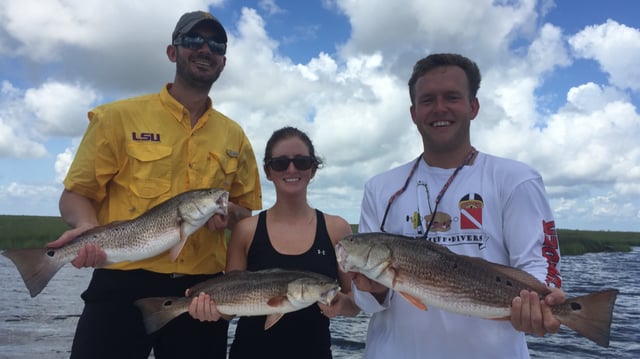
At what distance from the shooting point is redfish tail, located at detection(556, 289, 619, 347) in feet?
11.3

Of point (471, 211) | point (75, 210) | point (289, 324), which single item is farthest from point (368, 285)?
point (75, 210)

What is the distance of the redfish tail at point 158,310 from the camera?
4.93 meters

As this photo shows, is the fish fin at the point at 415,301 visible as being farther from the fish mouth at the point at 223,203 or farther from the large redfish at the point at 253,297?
the fish mouth at the point at 223,203

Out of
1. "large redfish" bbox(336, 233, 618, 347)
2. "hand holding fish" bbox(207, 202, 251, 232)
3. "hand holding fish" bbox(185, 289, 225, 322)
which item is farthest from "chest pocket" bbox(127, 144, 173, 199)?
"large redfish" bbox(336, 233, 618, 347)

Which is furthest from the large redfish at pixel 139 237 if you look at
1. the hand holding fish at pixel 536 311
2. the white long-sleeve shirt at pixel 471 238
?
the hand holding fish at pixel 536 311

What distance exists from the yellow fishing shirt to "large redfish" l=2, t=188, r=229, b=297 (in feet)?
0.94

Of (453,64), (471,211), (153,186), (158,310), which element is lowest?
(158,310)

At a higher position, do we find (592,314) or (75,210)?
(75,210)

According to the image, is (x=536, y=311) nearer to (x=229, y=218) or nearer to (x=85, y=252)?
(x=229, y=218)

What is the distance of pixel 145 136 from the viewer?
548 cm

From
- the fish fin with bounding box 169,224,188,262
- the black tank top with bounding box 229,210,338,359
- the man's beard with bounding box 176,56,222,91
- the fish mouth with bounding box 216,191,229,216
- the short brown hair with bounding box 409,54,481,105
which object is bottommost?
the black tank top with bounding box 229,210,338,359

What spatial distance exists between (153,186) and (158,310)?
1444mm

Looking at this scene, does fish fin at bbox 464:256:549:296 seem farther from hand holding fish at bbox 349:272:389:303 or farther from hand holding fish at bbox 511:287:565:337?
hand holding fish at bbox 349:272:389:303

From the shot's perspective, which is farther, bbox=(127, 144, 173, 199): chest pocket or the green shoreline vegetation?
the green shoreline vegetation
